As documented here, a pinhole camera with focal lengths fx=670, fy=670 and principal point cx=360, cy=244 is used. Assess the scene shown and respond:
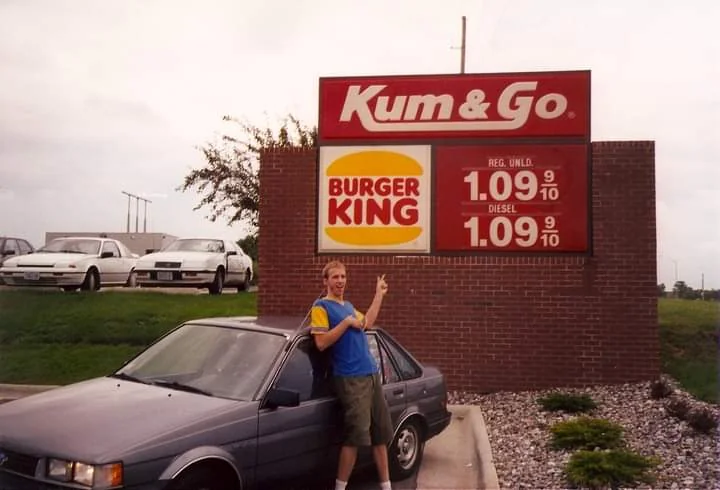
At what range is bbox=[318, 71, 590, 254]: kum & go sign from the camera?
8.87 meters

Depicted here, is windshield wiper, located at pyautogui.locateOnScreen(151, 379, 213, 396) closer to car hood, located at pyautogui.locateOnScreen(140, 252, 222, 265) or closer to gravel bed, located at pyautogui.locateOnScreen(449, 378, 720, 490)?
Result: gravel bed, located at pyautogui.locateOnScreen(449, 378, 720, 490)

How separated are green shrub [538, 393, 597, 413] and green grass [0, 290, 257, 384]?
18.5 ft

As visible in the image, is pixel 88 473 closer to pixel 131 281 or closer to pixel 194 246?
pixel 194 246

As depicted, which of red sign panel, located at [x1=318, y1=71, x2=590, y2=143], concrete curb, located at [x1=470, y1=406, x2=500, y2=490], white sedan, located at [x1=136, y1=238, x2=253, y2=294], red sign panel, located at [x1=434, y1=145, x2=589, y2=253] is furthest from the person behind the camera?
white sedan, located at [x1=136, y1=238, x2=253, y2=294]

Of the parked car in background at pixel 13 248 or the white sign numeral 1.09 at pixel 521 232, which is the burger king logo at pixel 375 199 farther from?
the parked car in background at pixel 13 248

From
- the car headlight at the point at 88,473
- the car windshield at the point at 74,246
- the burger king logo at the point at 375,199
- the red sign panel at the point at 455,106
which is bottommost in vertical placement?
the car headlight at the point at 88,473

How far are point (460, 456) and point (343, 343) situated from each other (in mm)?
2313

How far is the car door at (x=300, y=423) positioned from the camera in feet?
14.1

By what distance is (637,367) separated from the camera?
8672mm

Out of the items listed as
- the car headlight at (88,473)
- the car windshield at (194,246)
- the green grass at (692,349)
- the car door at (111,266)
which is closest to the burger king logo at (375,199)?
the green grass at (692,349)

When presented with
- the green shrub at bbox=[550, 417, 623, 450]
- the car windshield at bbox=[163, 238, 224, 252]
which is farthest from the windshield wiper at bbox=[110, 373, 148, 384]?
the car windshield at bbox=[163, 238, 224, 252]

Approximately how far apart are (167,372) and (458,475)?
2683mm

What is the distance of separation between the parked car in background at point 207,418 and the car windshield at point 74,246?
33.3 ft

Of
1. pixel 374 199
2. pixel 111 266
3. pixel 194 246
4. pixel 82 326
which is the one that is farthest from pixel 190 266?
pixel 374 199
